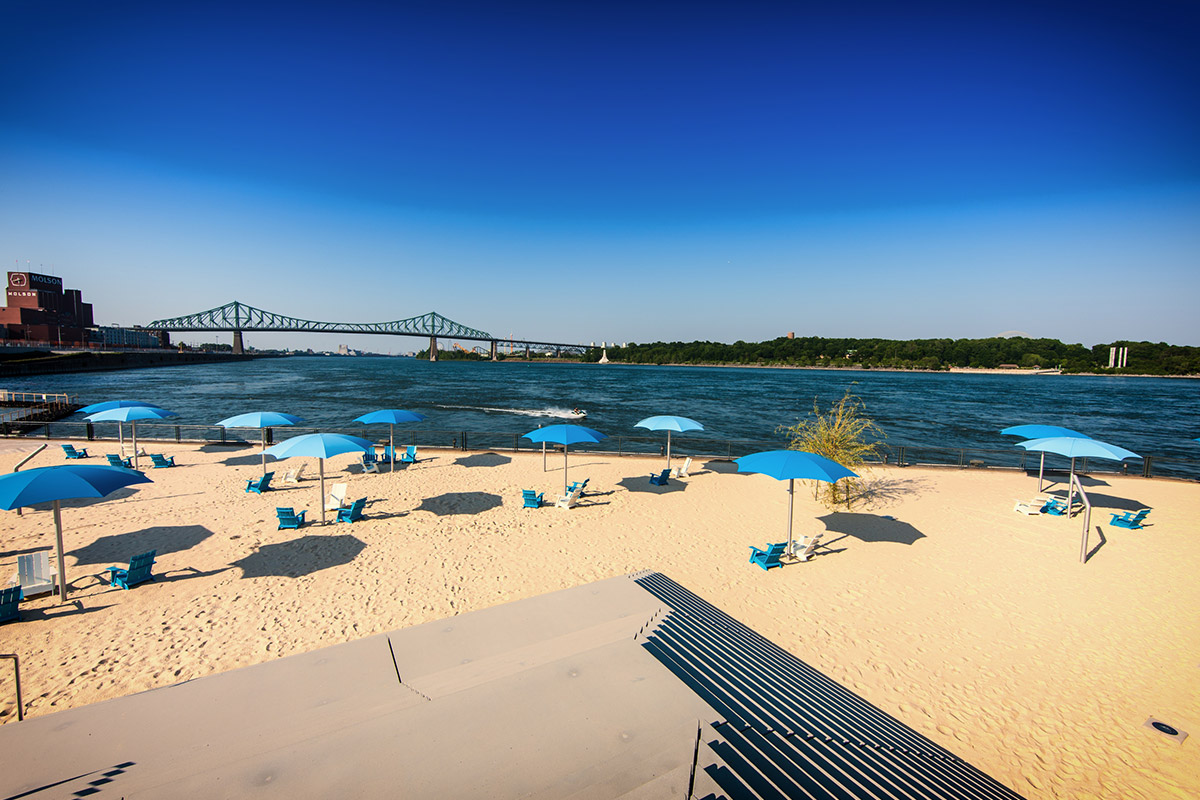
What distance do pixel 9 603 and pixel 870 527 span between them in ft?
51.0

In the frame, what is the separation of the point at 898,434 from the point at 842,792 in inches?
1599

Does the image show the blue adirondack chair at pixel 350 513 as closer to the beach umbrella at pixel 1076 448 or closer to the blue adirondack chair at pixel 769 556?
the blue adirondack chair at pixel 769 556

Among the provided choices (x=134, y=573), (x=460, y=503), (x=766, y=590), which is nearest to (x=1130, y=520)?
(x=766, y=590)

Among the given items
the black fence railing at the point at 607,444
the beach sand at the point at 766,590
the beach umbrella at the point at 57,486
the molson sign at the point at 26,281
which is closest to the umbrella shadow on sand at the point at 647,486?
the beach sand at the point at 766,590

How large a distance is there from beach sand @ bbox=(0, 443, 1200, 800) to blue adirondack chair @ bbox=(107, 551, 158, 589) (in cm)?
19

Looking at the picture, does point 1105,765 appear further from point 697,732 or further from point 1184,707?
point 697,732

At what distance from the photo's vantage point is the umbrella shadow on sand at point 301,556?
→ 8695mm

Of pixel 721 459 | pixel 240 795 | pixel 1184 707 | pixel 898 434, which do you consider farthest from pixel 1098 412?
pixel 240 795

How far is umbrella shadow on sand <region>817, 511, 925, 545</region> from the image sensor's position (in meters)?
10.8

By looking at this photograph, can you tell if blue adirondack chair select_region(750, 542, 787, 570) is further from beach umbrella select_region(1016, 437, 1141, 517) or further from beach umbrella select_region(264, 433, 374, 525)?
beach umbrella select_region(264, 433, 374, 525)

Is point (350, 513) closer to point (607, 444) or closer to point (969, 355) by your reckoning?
point (607, 444)

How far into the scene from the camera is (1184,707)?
18.5 ft

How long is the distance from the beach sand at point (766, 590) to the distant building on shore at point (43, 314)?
157 m

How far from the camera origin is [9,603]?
688cm
